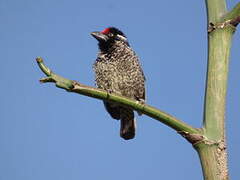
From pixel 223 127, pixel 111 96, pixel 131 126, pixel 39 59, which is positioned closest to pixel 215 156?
pixel 223 127

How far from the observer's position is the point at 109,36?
5324 mm

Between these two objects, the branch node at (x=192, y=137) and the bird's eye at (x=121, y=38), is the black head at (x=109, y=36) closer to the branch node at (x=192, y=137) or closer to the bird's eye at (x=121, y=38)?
the bird's eye at (x=121, y=38)

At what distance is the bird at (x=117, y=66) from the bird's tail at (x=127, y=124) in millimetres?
441

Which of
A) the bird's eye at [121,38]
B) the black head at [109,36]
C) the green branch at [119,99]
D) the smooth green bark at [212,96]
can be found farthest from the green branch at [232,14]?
the bird's eye at [121,38]

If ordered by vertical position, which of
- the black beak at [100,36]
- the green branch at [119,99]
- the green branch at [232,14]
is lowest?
the green branch at [119,99]

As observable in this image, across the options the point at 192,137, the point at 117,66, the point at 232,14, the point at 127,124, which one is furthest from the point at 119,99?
the point at 127,124

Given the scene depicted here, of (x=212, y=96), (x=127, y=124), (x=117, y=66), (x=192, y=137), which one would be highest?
A: (x=117, y=66)

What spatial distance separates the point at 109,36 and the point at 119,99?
389 cm

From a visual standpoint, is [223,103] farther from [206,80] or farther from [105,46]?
[105,46]

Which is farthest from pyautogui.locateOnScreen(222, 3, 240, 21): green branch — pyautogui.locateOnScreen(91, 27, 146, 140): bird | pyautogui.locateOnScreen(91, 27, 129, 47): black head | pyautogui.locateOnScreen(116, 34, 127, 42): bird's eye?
pyautogui.locateOnScreen(116, 34, 127, 42): bird's eye

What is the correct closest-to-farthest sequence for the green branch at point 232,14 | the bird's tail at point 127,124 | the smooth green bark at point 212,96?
the smooth green bark at point 212,96 < the green branch at point 232,14 < the bird's tail at point 127,124

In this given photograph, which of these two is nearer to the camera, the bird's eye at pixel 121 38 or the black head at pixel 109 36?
the black head at pixel 109 36

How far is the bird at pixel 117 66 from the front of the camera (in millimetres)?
5047

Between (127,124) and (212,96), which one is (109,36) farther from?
(212,96)
